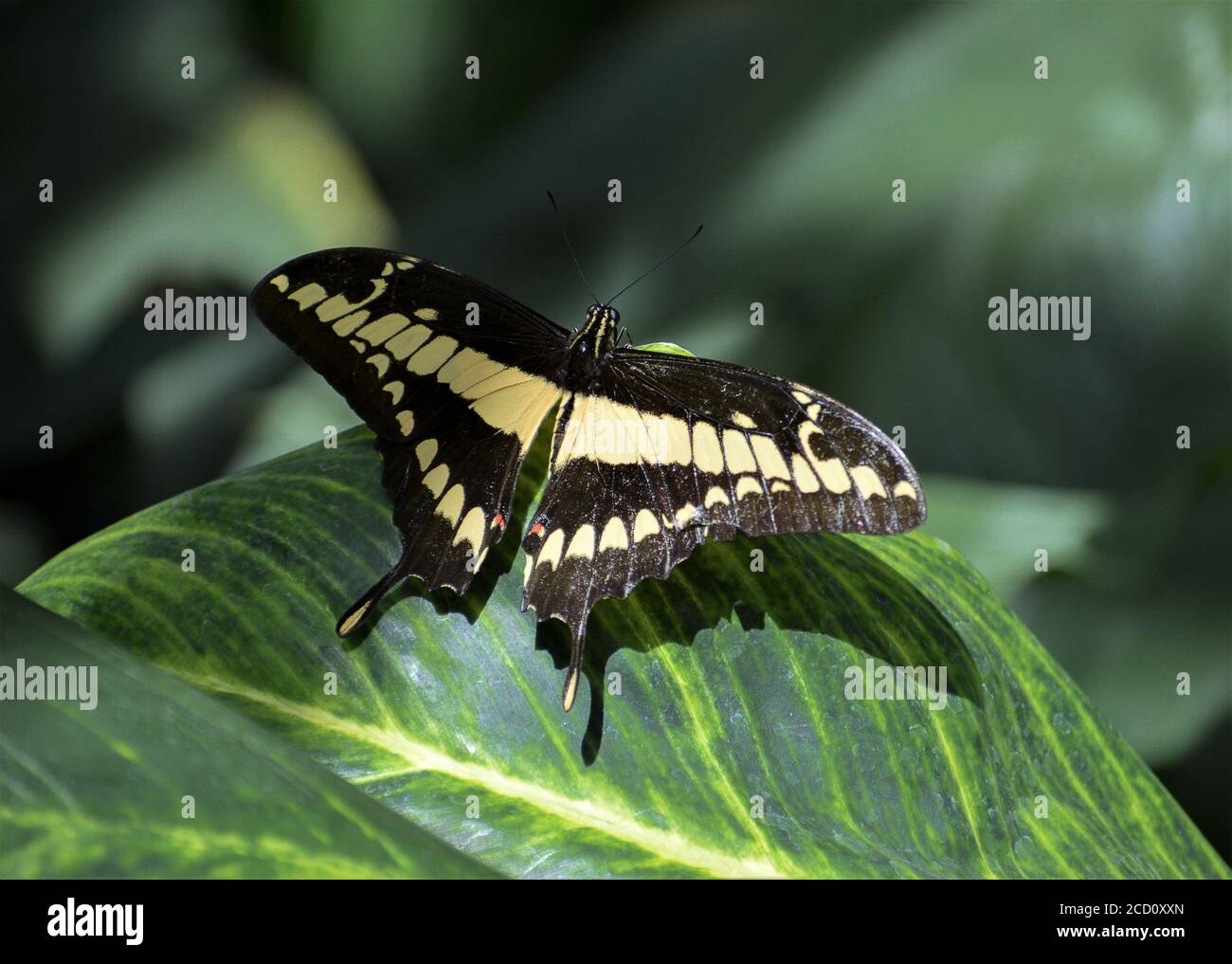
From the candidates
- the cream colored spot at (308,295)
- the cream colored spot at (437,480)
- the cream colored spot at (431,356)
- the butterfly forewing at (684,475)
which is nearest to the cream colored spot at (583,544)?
the butterfly forewing at (684,475)

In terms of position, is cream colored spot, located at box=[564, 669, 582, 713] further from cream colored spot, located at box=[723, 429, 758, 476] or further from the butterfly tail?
cream colored spot, located at box=[723, 429, 758, 476]

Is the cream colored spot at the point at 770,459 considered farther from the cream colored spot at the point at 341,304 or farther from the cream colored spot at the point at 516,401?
the cream colored spot at the point at 341,304

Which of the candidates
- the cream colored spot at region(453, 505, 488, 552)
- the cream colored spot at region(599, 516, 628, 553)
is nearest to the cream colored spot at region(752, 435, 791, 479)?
the cream colored spot at region(599, 516, 628, 553)

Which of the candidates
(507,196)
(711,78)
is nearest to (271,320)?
(507,196)
